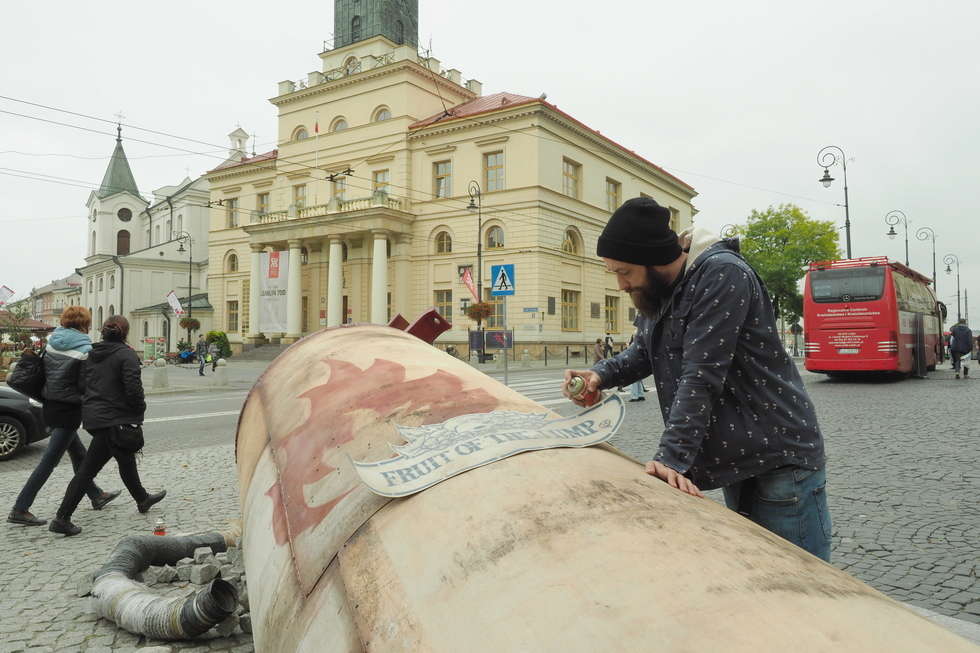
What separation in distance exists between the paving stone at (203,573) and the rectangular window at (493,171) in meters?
31.7

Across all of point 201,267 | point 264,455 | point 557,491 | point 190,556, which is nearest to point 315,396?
point 264,455

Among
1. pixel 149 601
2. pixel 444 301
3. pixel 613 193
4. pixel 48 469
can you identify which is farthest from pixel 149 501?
pixel 613 193

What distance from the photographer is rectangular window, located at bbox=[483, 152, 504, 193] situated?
34312 millimetres

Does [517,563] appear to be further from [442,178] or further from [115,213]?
[115,213]

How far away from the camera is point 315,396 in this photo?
8.00 feet

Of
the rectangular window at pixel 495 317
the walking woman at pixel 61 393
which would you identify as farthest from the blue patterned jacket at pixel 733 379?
the rectangular window at pixel 495 317

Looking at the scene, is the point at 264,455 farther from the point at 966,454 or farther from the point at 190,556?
the point at 966,454

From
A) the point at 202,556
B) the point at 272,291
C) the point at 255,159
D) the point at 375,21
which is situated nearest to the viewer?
the point at 202,556

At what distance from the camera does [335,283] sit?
121 ft

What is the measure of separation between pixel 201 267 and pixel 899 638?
62725 mm

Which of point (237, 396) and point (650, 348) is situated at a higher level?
point (650, 348)

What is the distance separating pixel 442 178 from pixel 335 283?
8.29m

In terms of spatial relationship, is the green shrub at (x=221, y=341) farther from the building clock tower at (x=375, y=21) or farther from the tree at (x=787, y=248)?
the tree at (x=787, y=248)

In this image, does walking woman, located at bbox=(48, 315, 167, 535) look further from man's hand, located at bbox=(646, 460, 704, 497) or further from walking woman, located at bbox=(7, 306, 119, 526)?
man's hand, located at bbox=(646, 460, 704, 497)
